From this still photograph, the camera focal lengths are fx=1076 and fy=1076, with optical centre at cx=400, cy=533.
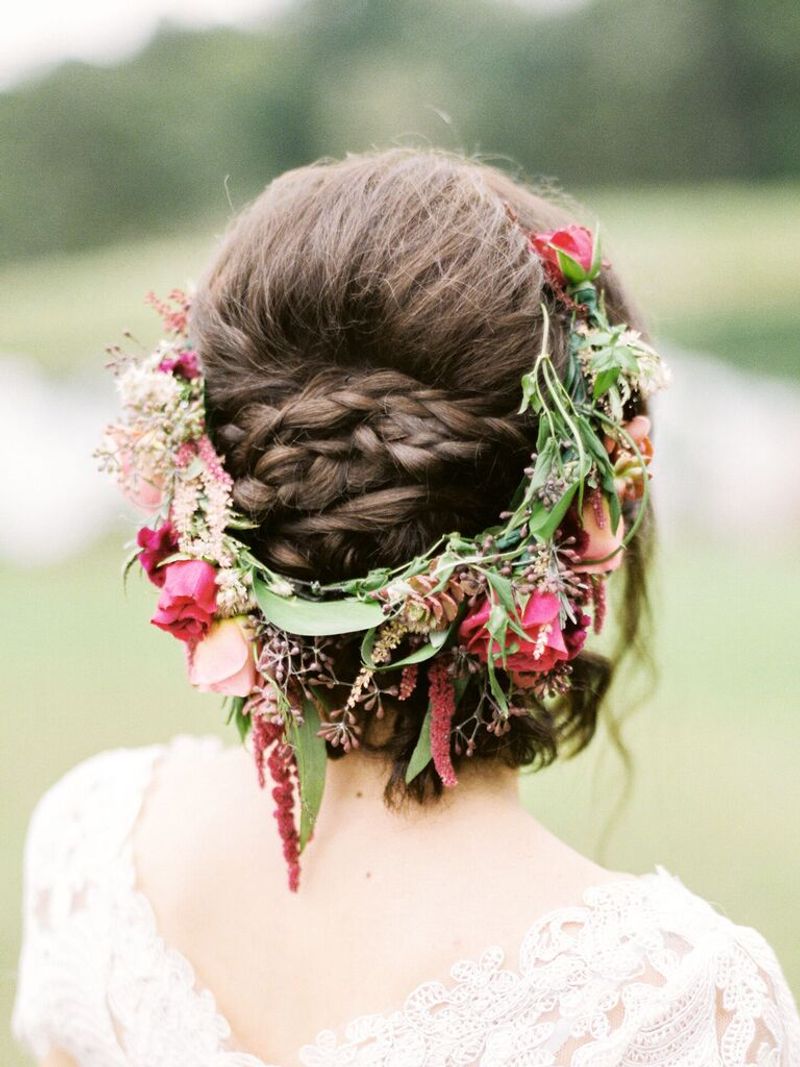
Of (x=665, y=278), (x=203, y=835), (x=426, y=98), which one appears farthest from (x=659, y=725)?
(x=426, y=98)

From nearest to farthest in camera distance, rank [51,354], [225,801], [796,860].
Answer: [225,801]
[796,860]
[51,354]

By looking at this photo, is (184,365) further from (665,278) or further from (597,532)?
(665,278)

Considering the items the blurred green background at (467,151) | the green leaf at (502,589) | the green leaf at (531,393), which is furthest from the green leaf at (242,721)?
the blurred green background at (467,151)

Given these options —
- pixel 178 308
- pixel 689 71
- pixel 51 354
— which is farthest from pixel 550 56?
pixel 178 308

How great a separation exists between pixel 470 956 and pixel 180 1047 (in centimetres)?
38

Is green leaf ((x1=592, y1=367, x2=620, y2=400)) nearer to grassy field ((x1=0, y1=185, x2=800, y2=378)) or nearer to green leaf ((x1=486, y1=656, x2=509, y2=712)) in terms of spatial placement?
green leaf ((x1=486, y1=656, x2=509, y2=712))

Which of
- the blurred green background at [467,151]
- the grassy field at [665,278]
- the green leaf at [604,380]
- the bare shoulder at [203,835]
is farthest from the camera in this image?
the grassy field at [665,278]

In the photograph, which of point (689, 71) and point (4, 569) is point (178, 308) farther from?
point (689, 71)

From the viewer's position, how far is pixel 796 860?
3.84 meters

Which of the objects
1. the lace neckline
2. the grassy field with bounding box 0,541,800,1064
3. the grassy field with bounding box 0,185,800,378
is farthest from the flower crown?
the grassy field with bounding box 0,185,800,378

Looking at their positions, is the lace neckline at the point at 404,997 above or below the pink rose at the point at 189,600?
below

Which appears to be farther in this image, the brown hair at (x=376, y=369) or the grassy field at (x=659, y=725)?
the grassy field at (x=659, y=725)

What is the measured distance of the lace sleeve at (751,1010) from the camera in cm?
106

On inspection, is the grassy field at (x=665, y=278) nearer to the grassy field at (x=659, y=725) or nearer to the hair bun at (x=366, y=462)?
the grassy field at (x=659, y=725)
